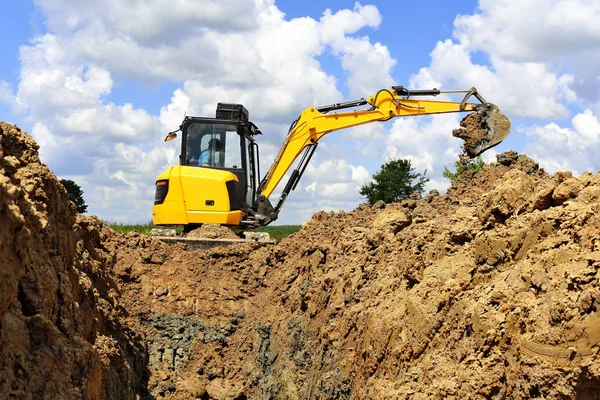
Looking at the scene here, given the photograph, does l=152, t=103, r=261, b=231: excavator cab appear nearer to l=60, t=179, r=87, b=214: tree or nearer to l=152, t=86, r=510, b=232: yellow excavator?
l=152, t=86, r=510, b=232: yellow excavator

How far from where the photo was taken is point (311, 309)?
34.4ft

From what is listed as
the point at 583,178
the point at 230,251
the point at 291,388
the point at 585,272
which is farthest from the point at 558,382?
the point at 230,251

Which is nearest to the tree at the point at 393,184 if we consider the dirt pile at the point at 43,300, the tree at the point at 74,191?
the tree at the point at 74,191

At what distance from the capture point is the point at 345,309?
9.09 metres

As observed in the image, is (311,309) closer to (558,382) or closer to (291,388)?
(291,388)

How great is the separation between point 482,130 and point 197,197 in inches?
243

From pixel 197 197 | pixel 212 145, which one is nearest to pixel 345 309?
pixel 197 197

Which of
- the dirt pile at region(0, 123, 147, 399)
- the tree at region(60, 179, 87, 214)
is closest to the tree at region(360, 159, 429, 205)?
the tree at region(60, 179, 87, 214)

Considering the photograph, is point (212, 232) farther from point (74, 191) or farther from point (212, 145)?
point (74, 191)

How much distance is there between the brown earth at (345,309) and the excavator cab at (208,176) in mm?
2569

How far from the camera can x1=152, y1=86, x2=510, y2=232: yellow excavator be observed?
15180 millimetres

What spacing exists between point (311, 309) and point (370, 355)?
9.38ft

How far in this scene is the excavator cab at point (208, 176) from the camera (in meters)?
15.2

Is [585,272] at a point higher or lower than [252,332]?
higher
